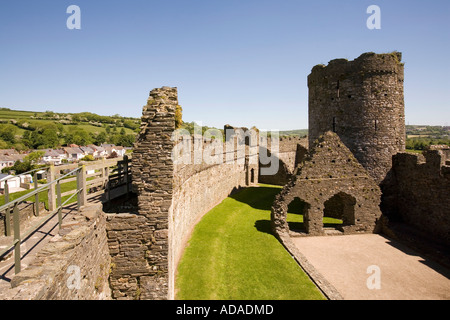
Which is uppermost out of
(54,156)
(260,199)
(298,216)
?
(54,156)

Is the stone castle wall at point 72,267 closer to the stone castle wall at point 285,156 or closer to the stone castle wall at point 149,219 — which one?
the stone castle wall at point 149,219

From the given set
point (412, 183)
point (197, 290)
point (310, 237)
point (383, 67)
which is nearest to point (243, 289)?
point (197, 290)

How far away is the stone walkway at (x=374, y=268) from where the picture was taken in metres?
8.99

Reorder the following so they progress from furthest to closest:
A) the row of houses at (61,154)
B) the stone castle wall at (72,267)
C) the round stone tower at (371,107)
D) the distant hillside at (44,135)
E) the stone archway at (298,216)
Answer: the distant hillside at (44,135)
the row of houses at (61,154)
the round stone tower at (371,107)
the stone archway at (298,216)
the stone castle wall at (72,267)

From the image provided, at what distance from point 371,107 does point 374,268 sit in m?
10.5

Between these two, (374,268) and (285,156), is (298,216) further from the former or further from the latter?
(285,156)

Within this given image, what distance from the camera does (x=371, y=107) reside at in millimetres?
16672

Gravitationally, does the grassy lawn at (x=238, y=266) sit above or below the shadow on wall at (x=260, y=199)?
below

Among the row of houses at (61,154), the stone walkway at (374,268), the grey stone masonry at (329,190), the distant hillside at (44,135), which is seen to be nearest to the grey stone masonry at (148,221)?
the stone walkway at (374,268)

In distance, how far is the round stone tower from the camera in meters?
16.6

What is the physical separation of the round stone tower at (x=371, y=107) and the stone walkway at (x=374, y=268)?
588 cm

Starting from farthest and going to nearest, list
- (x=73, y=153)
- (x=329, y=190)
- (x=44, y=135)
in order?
(x=44, y=135) → (x=73, y=153) → (x=329, y=190)

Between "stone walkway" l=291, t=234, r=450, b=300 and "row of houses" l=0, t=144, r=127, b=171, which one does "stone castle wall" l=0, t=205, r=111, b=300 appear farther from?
"row of houses" l=0, t=144, r=127, b=171

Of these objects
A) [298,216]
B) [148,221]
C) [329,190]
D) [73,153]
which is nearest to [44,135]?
[73,153]
